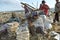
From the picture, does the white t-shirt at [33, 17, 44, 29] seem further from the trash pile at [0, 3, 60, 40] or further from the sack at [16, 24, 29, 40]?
the sack at [16, 24, 29, 40]

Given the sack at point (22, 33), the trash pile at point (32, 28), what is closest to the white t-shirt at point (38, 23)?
the trash pile at point (32, 28)

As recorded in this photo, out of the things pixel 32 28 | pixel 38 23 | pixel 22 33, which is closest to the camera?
pixel 22 33

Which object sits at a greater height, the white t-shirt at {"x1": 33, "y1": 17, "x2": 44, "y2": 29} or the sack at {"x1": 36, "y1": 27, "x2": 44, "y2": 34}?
the white t-shirt at {"x1": 33, "y1": 17, "x2": 44, "y2": 29}

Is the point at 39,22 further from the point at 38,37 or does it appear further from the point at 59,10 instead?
the point at 59,10

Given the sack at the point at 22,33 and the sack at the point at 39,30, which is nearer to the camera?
the sack at the point at 22,33

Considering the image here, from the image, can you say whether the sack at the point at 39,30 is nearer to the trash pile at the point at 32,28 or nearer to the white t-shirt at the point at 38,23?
the trash pile at the point at 32,28

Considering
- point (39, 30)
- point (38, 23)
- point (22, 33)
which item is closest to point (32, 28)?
point (39, 30)

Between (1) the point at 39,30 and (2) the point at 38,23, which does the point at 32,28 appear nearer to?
(1) the point at 39,30

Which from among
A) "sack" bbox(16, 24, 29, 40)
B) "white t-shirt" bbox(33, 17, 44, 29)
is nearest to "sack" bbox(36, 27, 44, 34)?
"white t-shirt" bbox(33, 17, 44, 29)

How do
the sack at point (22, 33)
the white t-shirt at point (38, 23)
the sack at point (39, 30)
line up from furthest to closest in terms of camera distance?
the white t-shirt at point (38, 23) < the sack at point (39, 30) < the sack at point (22, 33)

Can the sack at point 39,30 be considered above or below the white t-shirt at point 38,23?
below

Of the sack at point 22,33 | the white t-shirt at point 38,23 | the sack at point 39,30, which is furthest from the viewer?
the white t-shirt at point 38,23

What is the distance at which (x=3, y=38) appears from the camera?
409 inches

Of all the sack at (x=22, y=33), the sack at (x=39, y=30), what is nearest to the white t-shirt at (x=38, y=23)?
the sack at (x=39, y=30)
